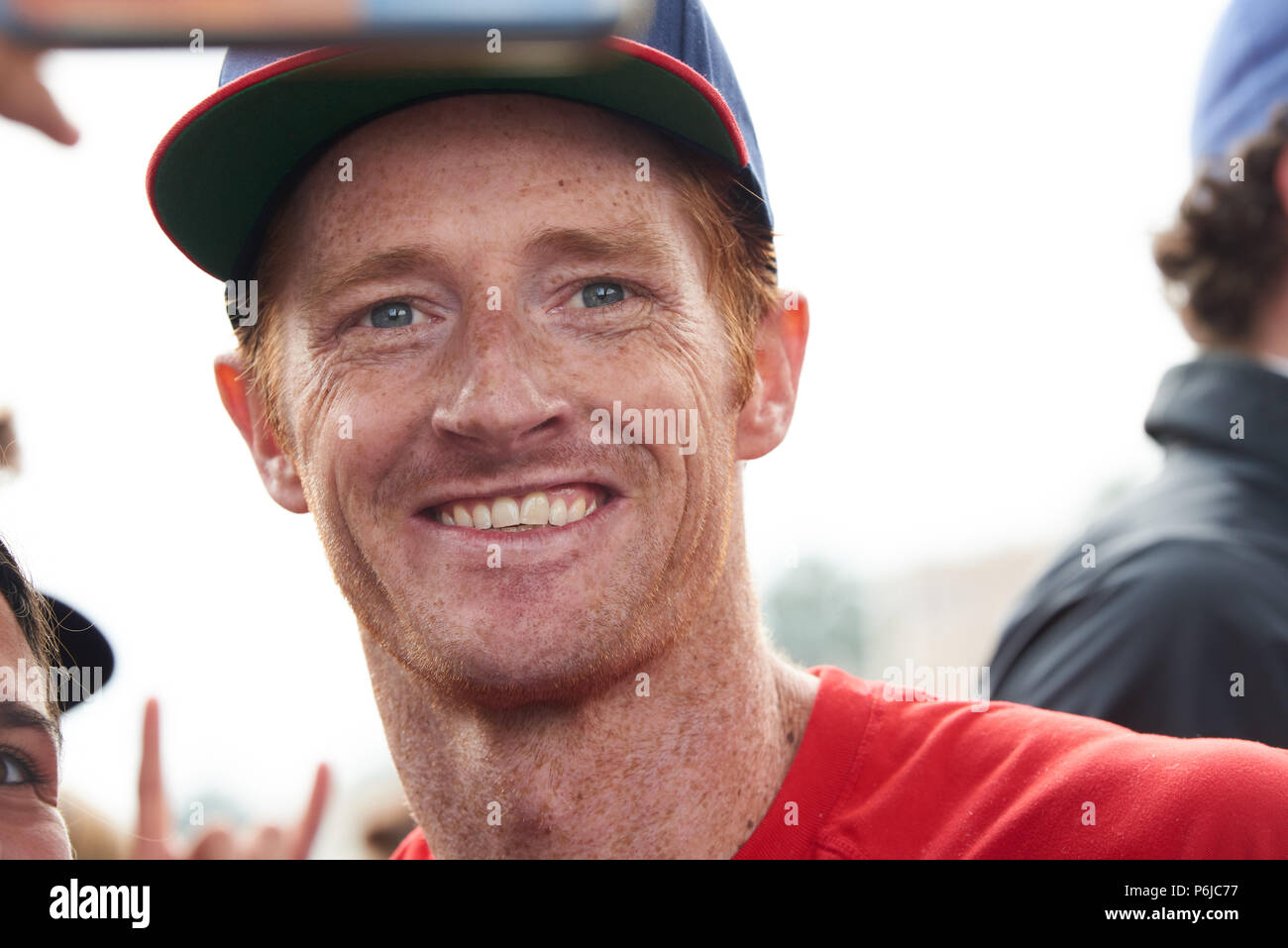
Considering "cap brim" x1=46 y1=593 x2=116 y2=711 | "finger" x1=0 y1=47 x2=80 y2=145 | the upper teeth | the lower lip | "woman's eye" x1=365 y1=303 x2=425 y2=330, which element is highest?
"finger" x1=0 y1=47 x2=80 y2=145

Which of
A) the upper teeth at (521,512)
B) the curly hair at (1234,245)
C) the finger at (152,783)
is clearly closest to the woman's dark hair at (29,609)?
the finger at (152,783)

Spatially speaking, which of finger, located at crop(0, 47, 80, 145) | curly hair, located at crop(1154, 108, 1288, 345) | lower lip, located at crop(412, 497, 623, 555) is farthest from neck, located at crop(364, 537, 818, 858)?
curly hair, located at crop(1154, 108, 1288, 345)

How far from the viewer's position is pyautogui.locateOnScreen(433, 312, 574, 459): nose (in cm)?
173

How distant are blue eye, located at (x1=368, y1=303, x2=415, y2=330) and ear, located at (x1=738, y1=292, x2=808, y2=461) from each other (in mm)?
585

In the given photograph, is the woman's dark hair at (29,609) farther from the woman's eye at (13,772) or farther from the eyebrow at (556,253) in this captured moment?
the eyebrow at (556,253)

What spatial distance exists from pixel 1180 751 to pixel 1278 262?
193 centimetres

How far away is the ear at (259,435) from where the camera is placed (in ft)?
7.20

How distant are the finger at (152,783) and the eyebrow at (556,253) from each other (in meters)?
0.93

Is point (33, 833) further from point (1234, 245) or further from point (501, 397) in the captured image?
point (1234, 245)

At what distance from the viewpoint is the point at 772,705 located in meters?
2.04

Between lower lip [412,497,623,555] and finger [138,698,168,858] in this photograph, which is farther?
finger [138,698,168,858]

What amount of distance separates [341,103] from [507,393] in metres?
0.53

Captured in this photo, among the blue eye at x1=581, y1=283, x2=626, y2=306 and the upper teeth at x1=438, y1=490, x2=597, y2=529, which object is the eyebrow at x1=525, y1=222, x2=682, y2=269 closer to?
the blue eye at x1=581, y1=283, x2=626, y2=306

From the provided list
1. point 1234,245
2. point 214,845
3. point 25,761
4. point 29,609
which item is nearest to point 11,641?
point 29,609
